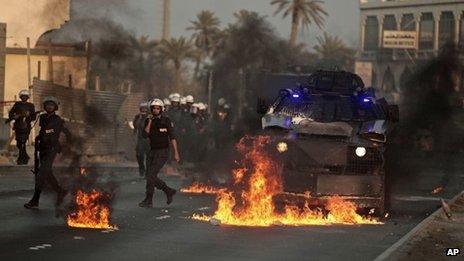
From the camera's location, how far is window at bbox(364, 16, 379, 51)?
85450 millimetres

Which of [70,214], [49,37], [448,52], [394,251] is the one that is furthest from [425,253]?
[448,52]

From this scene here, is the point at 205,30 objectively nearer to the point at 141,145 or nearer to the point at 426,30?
the point at 426,30

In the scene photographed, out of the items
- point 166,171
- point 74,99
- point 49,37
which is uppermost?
point 49,37

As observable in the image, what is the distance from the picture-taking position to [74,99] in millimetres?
25203

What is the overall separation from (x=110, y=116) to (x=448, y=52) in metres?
11.1

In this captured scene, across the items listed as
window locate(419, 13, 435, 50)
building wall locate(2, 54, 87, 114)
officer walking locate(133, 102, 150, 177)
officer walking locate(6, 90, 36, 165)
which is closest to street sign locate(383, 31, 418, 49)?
window locate(419, 13, 435, 50)

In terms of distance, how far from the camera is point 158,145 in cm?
1612

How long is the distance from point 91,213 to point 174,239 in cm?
171

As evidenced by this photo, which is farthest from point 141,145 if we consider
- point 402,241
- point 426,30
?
point 426,30

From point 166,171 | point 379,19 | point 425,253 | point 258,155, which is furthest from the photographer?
point 379,19

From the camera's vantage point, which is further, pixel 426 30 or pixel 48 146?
pixel 426 30

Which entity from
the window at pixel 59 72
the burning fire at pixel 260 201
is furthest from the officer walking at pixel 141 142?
the burning fire at pixel 260 201

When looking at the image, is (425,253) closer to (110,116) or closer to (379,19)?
(110,116)

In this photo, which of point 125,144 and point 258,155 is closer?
point 258,155
